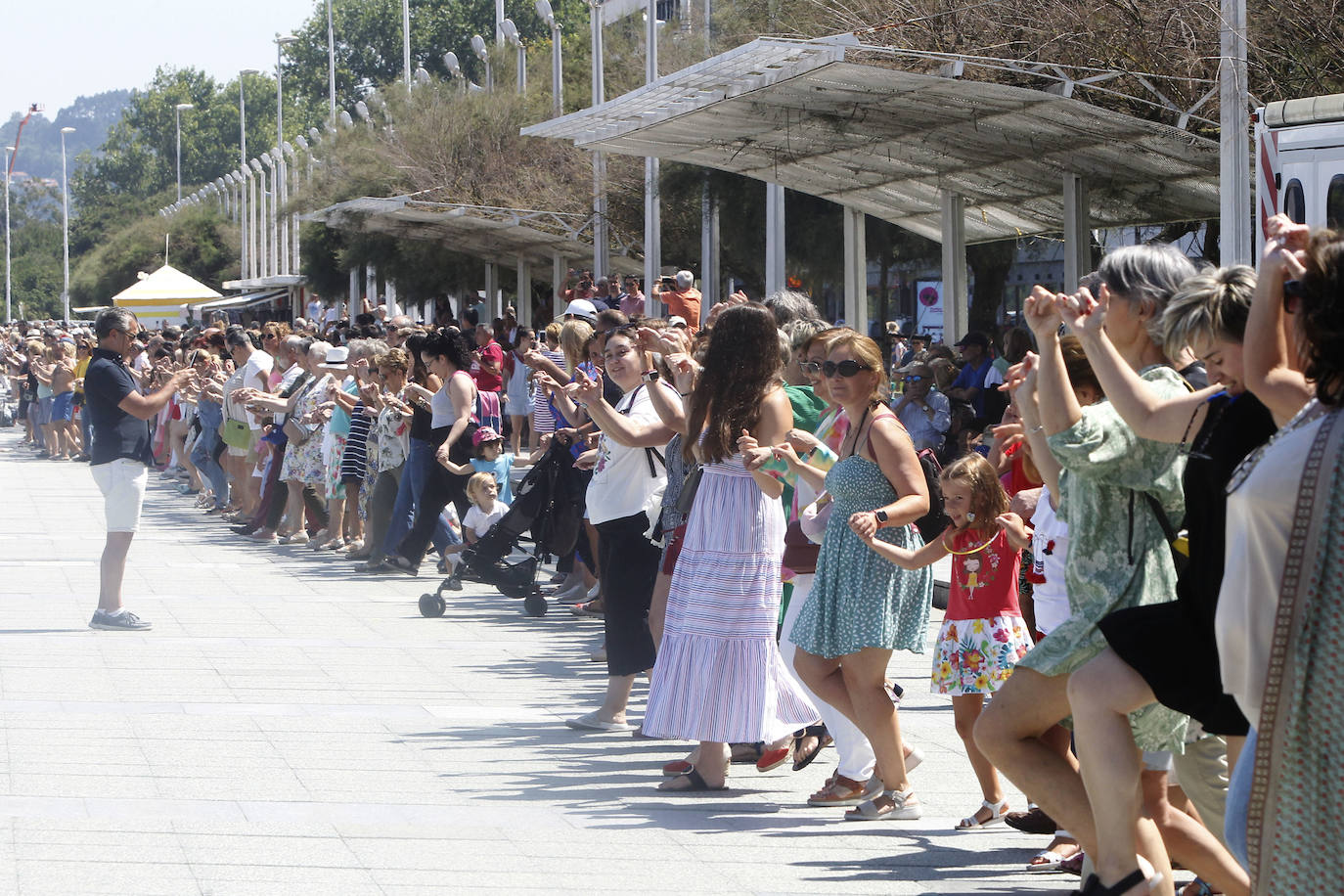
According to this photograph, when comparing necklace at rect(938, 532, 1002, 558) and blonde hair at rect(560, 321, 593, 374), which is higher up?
blonde hair at rect(560, 321, 593, 374)

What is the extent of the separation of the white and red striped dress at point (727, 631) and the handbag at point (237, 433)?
11791mm

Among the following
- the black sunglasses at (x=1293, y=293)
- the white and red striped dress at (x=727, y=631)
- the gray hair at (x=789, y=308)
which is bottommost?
the white and red striped dress at (x=727, y=631)

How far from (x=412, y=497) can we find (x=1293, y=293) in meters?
11.1

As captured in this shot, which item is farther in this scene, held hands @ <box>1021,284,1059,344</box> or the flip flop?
the flip flop

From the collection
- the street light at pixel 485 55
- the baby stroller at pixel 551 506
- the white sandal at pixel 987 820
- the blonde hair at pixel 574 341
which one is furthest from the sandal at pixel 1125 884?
the street light at pixel 485 55

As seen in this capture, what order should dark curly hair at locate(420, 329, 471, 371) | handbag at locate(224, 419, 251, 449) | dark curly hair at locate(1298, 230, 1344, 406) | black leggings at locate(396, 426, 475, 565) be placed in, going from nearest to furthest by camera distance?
dark curly hair at locate(1298, 230, 1344, 406), black leggings at locate(396, 426, 475, 565), dark curly hair at locate(420, 329, 471, 371), handbag at locate(224, 419, 251, 449)

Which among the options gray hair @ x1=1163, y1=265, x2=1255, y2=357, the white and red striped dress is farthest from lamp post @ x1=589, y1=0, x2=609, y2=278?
gray hair @ x1=1163, y1=265, x2=1255, y2=357

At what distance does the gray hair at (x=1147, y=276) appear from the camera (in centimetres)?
464

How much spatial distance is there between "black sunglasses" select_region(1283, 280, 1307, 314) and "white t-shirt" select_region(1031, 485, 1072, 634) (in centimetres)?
226

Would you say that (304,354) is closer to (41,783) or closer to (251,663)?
(251,663)

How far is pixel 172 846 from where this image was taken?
571 centimetres

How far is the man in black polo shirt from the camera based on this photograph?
10.6 metres

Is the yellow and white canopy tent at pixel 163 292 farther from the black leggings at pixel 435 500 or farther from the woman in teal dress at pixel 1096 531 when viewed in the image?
the woman in teal dress at pixel 1096 531

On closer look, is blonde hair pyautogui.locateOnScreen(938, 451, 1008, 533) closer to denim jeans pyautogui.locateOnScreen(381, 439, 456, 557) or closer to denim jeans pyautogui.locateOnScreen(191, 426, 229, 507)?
denim jeans pyautogui.locateOnScreen(381, 439, 456, 557)
